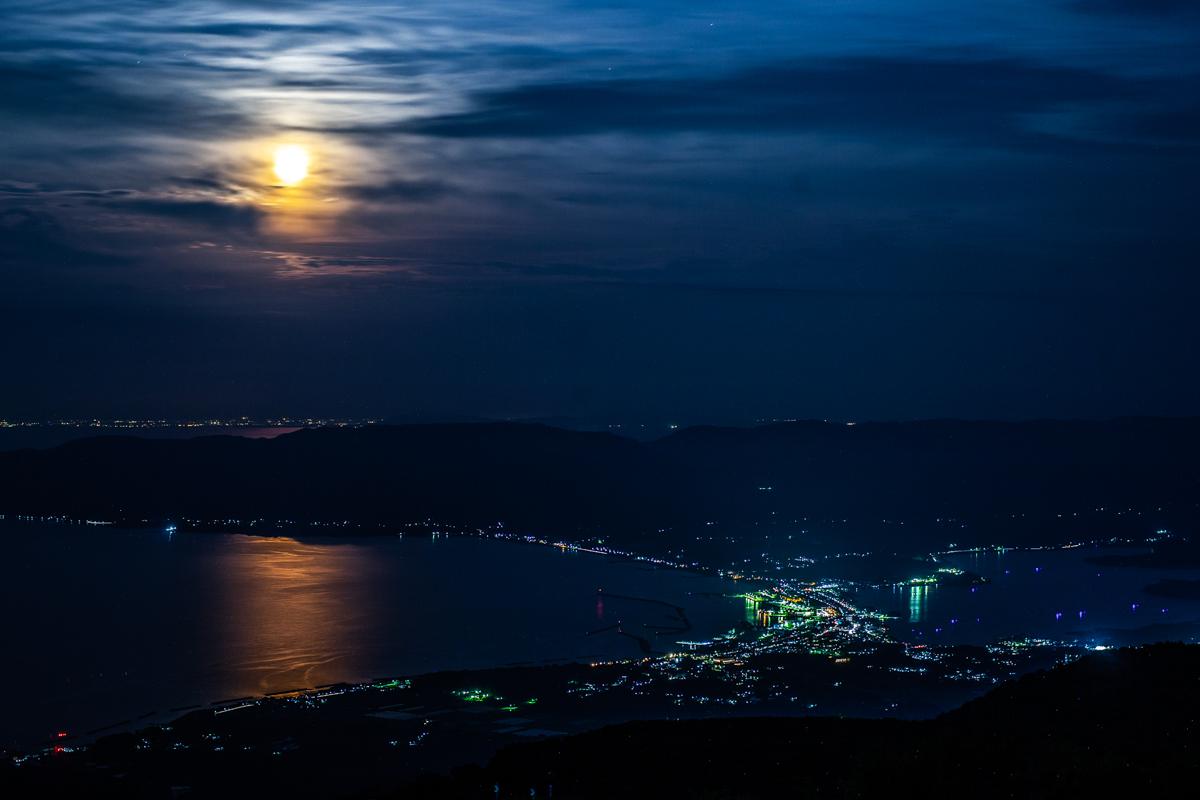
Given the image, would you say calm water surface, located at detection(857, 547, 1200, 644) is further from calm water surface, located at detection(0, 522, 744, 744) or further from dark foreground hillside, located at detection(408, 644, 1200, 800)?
dark foreground hillside, located at detection(408, 644, 1200, 800)

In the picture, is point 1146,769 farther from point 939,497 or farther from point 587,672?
point 939,497

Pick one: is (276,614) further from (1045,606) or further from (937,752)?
(937,752)

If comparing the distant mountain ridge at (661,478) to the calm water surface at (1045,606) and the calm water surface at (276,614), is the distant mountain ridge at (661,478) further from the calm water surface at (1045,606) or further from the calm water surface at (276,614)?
the calm water surface at (1045,606)

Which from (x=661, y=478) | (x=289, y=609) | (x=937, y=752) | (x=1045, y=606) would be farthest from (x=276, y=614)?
(x=661, y=478)

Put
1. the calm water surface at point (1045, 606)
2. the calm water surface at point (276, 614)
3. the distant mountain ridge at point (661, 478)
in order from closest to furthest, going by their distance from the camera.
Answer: the calm water surface at point (276, 614) → the calm water surface at point (1045, 606) → the distant mountain ridge at point (661, 478)

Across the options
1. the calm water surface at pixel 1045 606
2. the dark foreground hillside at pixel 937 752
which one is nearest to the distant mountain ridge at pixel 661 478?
the calm water surface at pixel 1045 606

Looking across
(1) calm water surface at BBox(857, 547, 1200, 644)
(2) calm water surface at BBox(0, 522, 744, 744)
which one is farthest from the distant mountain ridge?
(1) calm water surface at BBox(857, 547, 1200, 644)
